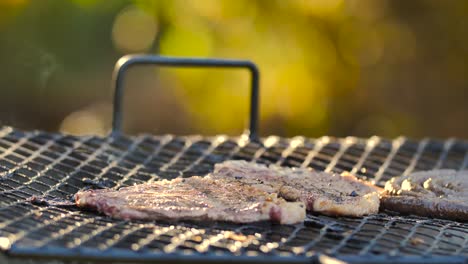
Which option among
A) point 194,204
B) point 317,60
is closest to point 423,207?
point 194,204

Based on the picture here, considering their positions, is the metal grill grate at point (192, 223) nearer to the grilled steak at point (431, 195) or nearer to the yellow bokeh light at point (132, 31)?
the grilled steak at point (431, 195)

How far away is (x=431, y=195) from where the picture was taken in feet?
9.93

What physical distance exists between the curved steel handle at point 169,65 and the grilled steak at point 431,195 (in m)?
1.13

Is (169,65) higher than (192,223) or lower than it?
higher

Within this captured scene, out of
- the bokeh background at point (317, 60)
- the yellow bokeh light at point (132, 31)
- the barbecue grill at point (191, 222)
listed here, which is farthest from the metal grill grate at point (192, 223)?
the yellow bokeh light at point (132, 31)

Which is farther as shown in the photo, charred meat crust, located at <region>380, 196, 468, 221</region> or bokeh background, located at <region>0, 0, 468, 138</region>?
bokeh background, located at <region>0, 0, 468, 138</region>

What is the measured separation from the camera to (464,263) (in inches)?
87.3

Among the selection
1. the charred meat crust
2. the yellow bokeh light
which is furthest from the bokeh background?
the charred meat crust

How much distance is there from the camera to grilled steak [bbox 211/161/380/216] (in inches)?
110

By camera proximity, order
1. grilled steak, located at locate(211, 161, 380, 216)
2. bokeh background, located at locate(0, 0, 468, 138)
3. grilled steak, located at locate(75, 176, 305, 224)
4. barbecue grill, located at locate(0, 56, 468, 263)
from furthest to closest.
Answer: bokeh background, located at locate(0, 0, 468, 138), grilled steak, located at locate(211, 161, 380, 216), grilled steak, located at locate(75, 176, 305, 224), barbecue grill, located at locate(0, 56, 468, 263)

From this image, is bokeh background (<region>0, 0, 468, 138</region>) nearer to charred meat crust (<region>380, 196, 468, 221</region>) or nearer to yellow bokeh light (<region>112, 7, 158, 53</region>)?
yellow bokeh light (<region>112, 7, 158, 53</region>)

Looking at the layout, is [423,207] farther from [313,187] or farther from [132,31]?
[132,31]

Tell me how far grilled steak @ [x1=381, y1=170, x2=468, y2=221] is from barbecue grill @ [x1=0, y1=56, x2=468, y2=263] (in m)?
0.06

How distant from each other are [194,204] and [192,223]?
8cm
